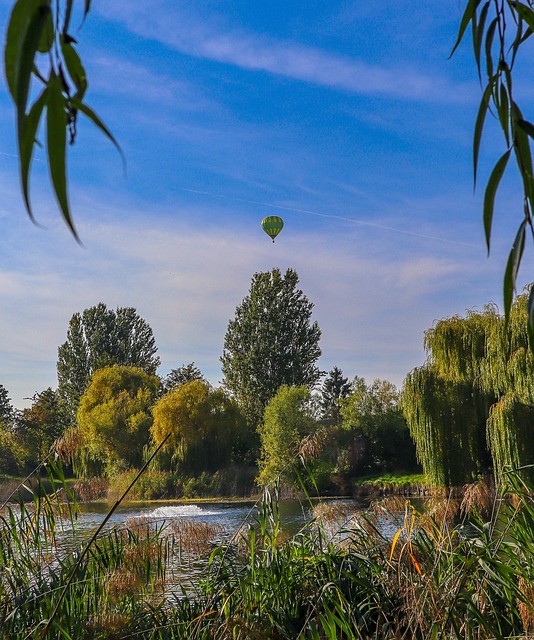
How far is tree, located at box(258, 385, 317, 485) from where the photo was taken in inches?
963

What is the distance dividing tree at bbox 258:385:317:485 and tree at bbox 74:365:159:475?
457cm

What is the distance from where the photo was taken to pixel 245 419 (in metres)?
27.8

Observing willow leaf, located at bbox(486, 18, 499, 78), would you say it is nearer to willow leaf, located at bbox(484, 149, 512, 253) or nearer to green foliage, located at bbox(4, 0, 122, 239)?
willow leaf, located at bbox(484, 149, 512, 253)

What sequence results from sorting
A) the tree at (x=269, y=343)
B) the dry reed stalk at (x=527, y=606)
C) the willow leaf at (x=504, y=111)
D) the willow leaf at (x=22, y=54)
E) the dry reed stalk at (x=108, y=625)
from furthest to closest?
the tree at (x=269, y=343) < the dry reed stalk at (x=108, y=625) < the dry reed stalk at (x=527, y=606) < the willow leaf at (x=504, y=111) < the willow leaf at (x=22, y=54)

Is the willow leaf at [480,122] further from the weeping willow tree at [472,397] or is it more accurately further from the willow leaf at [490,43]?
the weeping willow tree at [472,397]

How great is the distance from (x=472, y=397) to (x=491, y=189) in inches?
571

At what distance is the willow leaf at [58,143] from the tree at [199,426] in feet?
78.4

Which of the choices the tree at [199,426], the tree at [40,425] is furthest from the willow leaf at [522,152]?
the tree at [199,426]

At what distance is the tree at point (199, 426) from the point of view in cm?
2470

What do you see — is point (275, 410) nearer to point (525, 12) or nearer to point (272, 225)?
point (272, 225)

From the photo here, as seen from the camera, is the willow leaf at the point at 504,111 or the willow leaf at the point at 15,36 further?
the willow leaf at the point at 504,111

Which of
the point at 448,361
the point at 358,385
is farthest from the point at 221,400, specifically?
the point at 448,361

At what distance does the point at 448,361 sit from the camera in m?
15.7

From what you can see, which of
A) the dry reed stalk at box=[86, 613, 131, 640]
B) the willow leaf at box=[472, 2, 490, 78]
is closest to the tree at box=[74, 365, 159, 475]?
the dry reed stalk at box=[86, 613, 131, 640]
